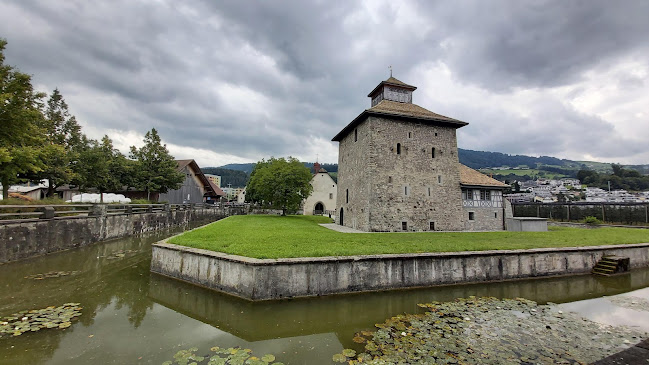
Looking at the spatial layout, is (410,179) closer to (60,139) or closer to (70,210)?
(70,210)

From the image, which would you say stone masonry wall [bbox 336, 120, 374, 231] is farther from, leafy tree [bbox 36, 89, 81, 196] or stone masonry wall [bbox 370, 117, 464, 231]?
leafy tree [bbox 36, 89, 81, 196]

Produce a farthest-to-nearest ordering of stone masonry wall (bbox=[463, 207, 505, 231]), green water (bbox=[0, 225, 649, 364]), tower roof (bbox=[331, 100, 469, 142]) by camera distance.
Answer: stone masonry wall (bbox=[463, 207, 505, 231]) < tower roof (bbox=[331, 100, 469, 142]) < green water (bbox=[0, 225, 649, 364])

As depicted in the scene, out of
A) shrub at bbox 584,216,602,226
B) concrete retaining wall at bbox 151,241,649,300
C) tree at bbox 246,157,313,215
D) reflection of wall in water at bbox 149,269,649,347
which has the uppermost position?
tree at bbox 246,157,313,215

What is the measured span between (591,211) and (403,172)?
81.1 feet

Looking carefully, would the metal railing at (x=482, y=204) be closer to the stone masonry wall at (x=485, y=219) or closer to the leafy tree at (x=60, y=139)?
the stone masonry wall at (x=485, y=219)

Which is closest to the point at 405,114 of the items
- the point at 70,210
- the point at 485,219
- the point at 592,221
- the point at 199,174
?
the point at 485,219

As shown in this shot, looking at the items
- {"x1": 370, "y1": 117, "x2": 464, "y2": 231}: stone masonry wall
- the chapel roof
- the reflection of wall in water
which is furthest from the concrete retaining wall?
the chapel roof

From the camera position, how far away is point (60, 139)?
30.3 m

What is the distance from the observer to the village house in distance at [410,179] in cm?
2070

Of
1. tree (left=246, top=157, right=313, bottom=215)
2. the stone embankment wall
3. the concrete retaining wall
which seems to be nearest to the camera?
the concrete retaining wall

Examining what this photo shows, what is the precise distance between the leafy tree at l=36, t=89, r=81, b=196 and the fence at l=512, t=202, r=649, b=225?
165 feet

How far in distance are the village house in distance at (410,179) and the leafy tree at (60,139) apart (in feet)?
84.6

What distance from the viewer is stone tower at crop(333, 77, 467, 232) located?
67.7ft

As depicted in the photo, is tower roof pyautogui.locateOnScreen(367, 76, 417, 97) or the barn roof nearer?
tower roof pyautogui.locateOnScreen(367, 76, 417, 97)
